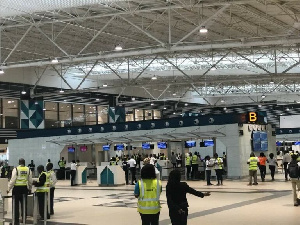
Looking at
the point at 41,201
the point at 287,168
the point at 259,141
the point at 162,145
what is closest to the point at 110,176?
the point at 162,145

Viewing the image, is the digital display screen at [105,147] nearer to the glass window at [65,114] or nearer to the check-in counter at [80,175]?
the check-in counter at [80,175]

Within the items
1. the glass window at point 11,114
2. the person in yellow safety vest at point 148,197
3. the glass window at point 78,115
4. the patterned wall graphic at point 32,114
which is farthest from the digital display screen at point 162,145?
the person in yellow safety vest at point 148,197

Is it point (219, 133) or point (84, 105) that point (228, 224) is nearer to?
point (219, 133)

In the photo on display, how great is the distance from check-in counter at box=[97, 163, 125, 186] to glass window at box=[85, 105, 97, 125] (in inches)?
840

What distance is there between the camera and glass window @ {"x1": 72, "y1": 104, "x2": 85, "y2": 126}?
4503 centimetres

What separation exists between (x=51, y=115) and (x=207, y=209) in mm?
30381

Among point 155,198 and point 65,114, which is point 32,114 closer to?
point 65,114

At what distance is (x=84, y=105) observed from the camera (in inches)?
1820

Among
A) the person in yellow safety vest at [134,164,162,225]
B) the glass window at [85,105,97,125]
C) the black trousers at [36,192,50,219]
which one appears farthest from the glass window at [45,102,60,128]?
the person in yellow safety vest at [134,164,162,225]

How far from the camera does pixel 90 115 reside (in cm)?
4681

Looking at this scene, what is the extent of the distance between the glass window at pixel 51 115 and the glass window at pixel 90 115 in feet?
12.7

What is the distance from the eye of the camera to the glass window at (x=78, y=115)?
4503 cm

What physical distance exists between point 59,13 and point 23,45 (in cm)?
974

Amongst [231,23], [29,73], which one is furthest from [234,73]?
[29,73]
